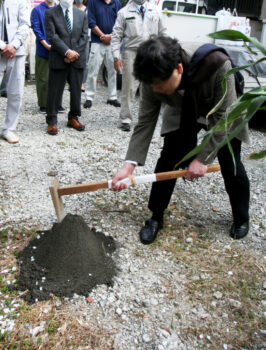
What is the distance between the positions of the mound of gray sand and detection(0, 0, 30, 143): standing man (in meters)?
2.39

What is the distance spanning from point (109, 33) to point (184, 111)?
422 centimetres

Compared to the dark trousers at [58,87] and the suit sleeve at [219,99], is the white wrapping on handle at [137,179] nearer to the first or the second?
the suit sleeve at [219,99]

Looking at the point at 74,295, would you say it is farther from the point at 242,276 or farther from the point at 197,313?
the point at 242,276

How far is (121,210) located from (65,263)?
989mm

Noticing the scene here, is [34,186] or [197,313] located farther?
[34,186]

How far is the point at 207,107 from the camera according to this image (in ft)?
8.04

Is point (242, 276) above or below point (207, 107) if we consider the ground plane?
below

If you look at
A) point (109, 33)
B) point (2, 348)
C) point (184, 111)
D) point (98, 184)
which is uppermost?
point (109, 33)

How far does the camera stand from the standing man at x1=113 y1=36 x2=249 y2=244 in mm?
2027

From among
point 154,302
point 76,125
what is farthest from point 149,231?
point 76,125

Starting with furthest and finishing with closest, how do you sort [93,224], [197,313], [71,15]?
[71,15], [93,224], [197,313]

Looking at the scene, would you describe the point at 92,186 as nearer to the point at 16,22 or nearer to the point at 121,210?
the point at 121,210

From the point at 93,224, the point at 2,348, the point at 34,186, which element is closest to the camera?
the point at 2,348

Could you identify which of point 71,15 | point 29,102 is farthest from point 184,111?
point 29,102
